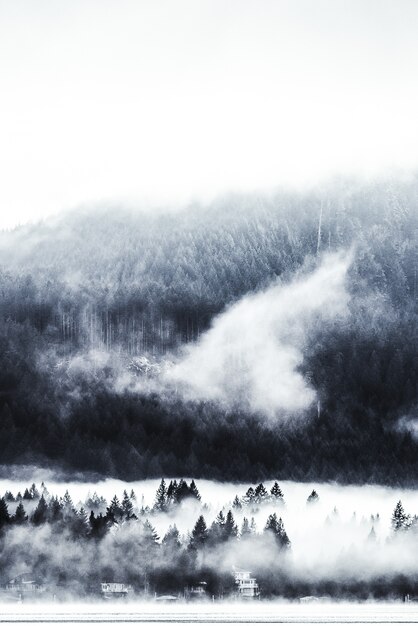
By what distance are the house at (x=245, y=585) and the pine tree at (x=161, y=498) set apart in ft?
58.2

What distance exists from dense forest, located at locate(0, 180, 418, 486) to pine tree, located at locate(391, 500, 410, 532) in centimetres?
1056

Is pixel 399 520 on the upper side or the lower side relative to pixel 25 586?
upper

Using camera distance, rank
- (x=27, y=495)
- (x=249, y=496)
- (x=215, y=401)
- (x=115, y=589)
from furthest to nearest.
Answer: (x=215, y=401)
(x=249, y=496)
(x=27, y=495)
(x=115, y=589)

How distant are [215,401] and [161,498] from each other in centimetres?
2634

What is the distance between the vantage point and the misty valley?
130m

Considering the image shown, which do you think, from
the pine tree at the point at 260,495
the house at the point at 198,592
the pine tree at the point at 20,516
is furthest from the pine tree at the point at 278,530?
the pine tree at the point at 20,516

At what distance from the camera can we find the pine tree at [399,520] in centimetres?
14150

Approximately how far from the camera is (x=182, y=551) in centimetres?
13112

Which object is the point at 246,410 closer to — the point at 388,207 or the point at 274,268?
the point at 274,268

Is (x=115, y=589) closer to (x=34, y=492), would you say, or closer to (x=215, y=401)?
(x=34, y=492)

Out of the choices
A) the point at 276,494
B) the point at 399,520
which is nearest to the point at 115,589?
the point at 276,494

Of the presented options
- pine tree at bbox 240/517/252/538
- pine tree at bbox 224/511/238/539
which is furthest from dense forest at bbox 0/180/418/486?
pine tree at bbox 224/511/238/539

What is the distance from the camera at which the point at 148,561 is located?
12938 cm
